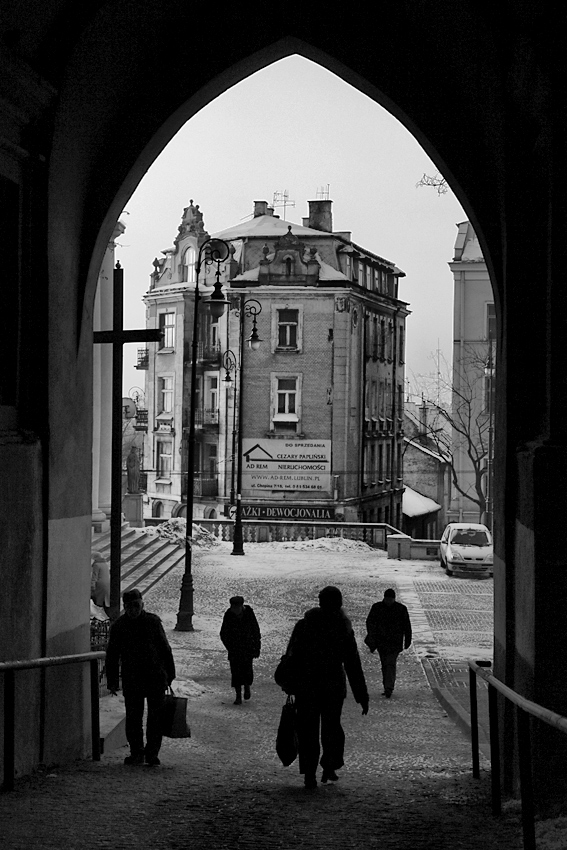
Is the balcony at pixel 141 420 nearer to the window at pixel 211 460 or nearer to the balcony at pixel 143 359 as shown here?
the balcony at pixel 143 359

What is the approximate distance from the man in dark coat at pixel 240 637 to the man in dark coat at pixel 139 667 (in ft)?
16.8

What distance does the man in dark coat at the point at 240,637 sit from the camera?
46.2 feet

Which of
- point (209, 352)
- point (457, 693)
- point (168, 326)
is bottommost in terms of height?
point (457, 693)

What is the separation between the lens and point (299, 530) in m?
44.0

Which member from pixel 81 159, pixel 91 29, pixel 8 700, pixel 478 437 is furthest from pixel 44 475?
pixel 478 437

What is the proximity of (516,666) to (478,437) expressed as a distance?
4159 cm

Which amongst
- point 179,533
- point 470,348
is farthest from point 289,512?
point 179,533

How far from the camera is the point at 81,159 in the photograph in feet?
30.6

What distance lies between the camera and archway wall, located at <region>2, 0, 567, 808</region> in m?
7.23

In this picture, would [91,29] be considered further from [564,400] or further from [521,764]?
[521,764]

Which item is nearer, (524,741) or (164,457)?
(524,741)

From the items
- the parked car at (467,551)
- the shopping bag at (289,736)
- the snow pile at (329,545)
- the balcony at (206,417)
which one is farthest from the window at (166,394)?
the shopping bag at (289,736)

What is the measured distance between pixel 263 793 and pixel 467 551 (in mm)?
24118

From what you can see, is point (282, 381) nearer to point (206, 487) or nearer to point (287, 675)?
point (206, 487)
